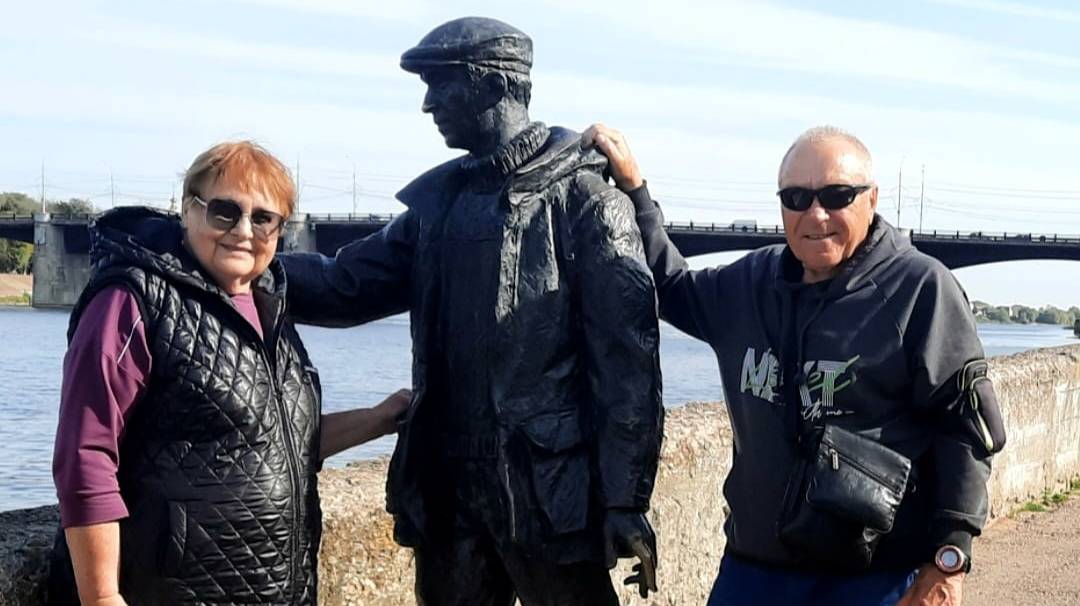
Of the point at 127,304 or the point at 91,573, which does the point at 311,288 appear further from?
the point at 91,573

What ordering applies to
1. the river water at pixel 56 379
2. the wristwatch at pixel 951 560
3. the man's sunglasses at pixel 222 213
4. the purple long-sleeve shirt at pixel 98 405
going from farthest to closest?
the river water at pixel 56 379 < the wristwatch at pixel 951 560 < the man's sunglasses at pixel 222 213 < the purple long-sleeve shirt at pixel 98 405

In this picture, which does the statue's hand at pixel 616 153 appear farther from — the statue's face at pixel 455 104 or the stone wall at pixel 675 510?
the stone wall at pixel 675 510

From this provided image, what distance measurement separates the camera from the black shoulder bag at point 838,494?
3.43 meters

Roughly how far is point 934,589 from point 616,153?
1.46 m

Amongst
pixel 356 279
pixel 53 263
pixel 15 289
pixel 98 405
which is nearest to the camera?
pixel 98 405

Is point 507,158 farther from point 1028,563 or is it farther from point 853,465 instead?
point 1028,563

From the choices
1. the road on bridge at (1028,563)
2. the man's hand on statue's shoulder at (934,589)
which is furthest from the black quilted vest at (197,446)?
the road on bridge at (1028,563)

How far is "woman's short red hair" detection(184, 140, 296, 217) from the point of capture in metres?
3.23

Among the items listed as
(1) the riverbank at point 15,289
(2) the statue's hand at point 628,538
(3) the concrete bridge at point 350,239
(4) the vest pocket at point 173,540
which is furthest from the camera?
(1) the riverbank at point 15,289

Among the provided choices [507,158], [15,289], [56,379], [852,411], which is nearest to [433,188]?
[507,158]

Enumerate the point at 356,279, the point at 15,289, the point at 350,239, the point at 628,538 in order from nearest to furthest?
the point at 628,538 → the point at 356,279 → the point at 350,239 → the point at 15,289

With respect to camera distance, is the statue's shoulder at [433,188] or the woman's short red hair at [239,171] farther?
the statue's shoulder at [433,188]

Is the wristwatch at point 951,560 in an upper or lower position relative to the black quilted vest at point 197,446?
lower

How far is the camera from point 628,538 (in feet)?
12.1
